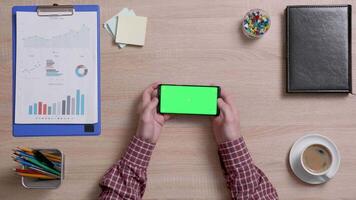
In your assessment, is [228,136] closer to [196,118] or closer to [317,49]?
[196,118]

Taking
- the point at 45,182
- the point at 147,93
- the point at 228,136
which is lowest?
the point at 45,182

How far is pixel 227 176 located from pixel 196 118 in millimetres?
158

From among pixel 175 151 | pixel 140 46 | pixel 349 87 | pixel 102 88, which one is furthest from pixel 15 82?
pixel 349 87

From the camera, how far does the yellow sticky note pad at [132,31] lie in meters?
0.87

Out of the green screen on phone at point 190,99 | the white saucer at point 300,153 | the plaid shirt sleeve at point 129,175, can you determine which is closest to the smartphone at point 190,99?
the green screen on phone at point 190,99

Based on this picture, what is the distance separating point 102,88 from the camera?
2.89ft

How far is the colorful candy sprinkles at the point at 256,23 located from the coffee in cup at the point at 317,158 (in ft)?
0.98

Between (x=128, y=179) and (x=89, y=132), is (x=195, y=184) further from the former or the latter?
(x=89, y=132)

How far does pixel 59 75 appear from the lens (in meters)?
0.88

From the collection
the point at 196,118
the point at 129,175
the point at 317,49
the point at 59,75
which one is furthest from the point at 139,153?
the point at 317,49

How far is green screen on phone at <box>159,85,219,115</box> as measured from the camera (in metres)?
0.84

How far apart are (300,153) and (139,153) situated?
1.25ft

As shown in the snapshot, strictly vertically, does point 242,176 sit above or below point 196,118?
below

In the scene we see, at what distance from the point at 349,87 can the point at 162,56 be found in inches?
18.1
